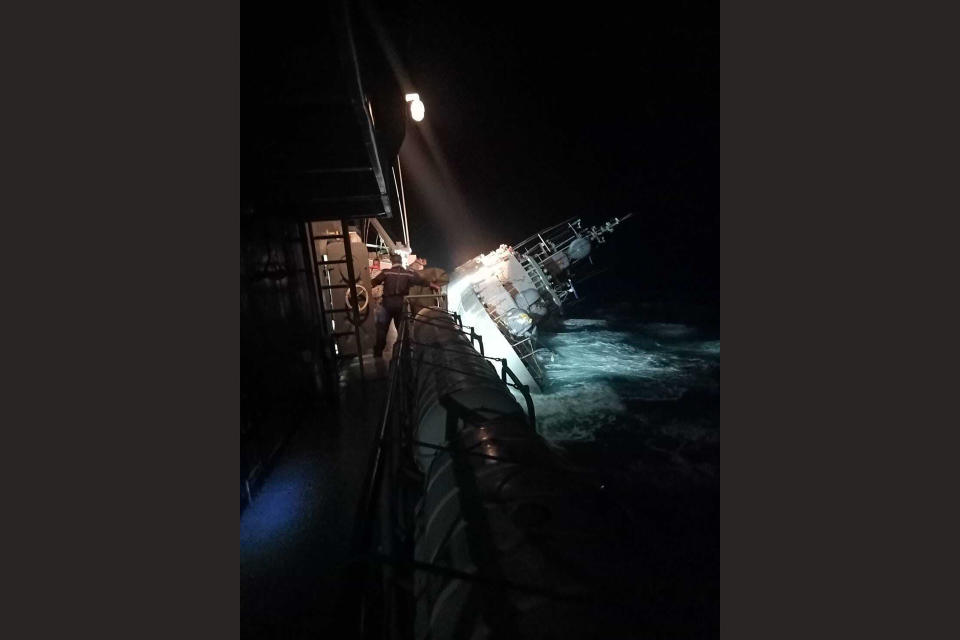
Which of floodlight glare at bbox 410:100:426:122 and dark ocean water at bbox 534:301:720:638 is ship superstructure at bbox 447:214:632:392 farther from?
floodlight glare at bbox 410:100:426:122

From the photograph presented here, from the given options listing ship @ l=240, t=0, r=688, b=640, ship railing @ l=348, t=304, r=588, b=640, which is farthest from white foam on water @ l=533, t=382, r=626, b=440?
ship railing @ l=348, t=304, r=588, b=640

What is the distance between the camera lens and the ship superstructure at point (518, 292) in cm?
1383

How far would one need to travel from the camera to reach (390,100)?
585cm

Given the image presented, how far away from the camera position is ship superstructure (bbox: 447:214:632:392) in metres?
13.8

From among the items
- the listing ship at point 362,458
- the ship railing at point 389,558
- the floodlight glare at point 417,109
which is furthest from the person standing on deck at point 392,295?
the ship railing at point 389,558

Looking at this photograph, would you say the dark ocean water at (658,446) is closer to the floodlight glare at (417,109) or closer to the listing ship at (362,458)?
the listing ship at (362,458)

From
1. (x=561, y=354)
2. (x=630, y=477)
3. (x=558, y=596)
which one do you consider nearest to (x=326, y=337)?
(x=558, y=596)

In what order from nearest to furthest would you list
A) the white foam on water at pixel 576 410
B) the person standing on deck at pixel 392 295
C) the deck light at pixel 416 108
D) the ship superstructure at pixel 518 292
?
1. the deck light at pixel 416 108
2. the person standing on deck at pixel 392 295
3. the white foam on water at pixel 576 410
4. the ship superstructure at pixel 518 292

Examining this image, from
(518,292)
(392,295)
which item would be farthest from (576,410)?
(392,295)

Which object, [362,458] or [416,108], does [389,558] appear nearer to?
[362,458]

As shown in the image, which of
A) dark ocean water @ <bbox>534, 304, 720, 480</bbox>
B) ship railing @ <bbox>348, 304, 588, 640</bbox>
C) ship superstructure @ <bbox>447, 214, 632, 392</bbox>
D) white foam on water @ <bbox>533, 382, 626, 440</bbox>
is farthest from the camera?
ship superstructure @ <bbox>447, 214, 632, 392</bbox>

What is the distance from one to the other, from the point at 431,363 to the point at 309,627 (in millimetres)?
3548

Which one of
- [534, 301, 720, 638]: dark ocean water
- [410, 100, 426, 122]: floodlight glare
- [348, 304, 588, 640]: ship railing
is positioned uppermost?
[410, 100, 426, 122]: floodlight glare

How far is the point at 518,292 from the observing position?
16.0 metres
